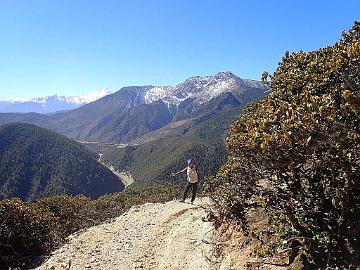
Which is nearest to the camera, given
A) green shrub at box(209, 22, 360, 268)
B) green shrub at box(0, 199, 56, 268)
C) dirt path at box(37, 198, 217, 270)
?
green shrub at box(209, 22, 360, 268)

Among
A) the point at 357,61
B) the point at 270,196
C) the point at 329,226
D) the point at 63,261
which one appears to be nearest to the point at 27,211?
the point at 63,261

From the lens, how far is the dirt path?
14672 millimetres

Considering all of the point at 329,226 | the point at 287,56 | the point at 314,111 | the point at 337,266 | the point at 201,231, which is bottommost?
the point at 201,231

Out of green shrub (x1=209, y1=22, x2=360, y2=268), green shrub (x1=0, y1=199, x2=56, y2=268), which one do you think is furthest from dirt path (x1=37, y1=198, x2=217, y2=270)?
green shrub (x1=209, y1=22, x2=360, y2=268)

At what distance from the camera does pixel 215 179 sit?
44.1 ft

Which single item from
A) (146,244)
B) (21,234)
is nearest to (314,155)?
(146,244)

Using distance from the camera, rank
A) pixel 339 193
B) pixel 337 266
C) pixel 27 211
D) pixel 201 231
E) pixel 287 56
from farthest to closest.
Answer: pixel 27 211 < pixel 201 231 < pixel 287 56 < pixel 337 266 < pixel 339 193

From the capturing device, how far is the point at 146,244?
1716 cm

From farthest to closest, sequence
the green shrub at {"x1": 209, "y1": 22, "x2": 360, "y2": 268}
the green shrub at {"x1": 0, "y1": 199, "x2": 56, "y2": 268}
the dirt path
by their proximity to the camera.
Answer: the green shrub at {"x1": 0, "y1": 199, "x2": 56, "y2": 268} → the dirt path → the green shrub at {"x1": 209, "y1": 22, "x2": 360, "y2": 268}

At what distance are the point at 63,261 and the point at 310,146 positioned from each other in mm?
12721

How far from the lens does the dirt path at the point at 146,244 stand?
48.1ft

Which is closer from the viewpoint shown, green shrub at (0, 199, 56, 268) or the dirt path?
the dirt path

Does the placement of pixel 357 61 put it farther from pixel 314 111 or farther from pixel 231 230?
pixel 231 230

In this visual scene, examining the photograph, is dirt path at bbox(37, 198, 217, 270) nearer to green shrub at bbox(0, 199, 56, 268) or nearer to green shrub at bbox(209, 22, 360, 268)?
green shrub at bbox(0, 199, 56, 268)
